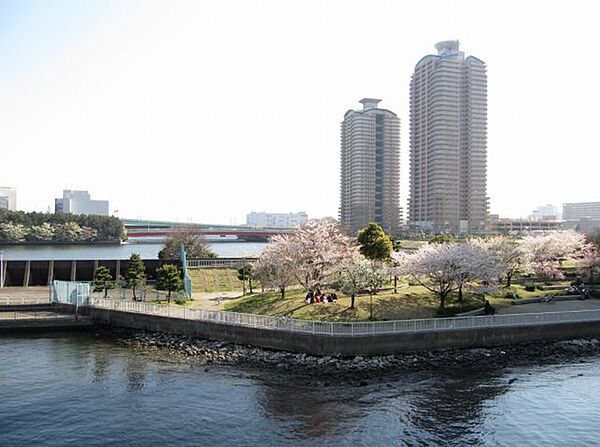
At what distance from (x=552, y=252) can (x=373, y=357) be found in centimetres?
3790

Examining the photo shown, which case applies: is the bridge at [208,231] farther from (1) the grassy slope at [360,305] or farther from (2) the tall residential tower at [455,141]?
(1) the grassy slope at [360,305]

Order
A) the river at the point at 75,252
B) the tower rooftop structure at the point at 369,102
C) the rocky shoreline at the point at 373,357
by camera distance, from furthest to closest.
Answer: the tower rooftop structure at the point at 369,102 < the river at the point at 75,252 < the rocky shoreline at the point at 373,357

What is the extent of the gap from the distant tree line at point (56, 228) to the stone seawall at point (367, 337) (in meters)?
108

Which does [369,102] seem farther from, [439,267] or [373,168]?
[439,267]

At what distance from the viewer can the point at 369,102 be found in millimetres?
196375

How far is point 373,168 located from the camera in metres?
188

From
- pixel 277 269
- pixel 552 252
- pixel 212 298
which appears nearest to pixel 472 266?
pixel 277 269

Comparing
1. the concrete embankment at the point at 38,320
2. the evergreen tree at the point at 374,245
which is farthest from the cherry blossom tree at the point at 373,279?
the concrete embankment at the point at 38,320

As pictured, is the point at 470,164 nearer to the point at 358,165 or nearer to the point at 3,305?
the point at 358,165

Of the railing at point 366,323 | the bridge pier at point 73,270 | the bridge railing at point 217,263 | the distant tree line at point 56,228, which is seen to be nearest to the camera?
the railing at point 366,323

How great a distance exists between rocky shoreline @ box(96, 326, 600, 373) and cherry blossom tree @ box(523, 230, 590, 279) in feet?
68.3

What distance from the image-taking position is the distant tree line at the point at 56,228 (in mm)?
128250

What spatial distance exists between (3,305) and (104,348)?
14.3 m

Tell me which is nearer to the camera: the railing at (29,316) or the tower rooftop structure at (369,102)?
the railing at (29,316)
